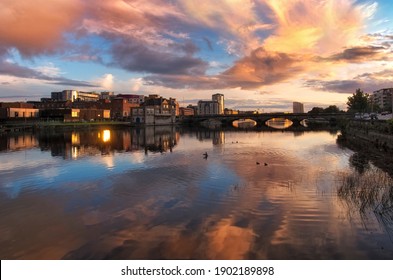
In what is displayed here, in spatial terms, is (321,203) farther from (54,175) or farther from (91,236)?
(54,175)

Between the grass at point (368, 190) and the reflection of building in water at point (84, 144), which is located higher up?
the reflection of building in water at point (84, 144)

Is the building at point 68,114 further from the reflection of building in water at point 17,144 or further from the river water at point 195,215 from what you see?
the river water at point 195,215

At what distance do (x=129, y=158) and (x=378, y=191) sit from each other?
31.1m

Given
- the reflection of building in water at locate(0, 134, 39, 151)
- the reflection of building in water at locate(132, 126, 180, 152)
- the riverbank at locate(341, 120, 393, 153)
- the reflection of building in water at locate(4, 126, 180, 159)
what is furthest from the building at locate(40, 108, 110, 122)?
the riverbank at locate(341, 120, 393, 153)

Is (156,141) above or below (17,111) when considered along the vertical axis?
below

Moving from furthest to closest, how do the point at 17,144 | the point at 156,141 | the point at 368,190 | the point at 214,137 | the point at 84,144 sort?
the point at 214,137 < the point at 156,141 < the point at 84,144 < the point at 17,144 < the point at 368,190

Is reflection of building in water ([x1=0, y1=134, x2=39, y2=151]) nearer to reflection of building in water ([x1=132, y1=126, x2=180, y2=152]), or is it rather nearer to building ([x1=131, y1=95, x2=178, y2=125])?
reflection of building in water ([x1=132, y1=126, x2=180, y2=152])

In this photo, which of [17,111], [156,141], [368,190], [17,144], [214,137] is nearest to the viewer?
[368,190]

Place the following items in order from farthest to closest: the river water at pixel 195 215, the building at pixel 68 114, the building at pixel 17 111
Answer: the building at pixel 68 114
the building at pixel 17 111
the river water at pixel 195 215

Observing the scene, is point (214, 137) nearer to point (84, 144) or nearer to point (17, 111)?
point (84, 144)

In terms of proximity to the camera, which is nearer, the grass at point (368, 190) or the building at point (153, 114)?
the grass at point (368, 190)

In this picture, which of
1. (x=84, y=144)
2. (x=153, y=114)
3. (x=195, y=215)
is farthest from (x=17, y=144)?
(x=153, y=114)

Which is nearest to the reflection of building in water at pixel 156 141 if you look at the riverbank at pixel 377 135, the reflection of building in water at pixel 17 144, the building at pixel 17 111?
the reflection of building in water at pixel 17 144

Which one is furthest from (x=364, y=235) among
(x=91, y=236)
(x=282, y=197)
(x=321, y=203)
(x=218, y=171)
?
(x=218, y=171)
